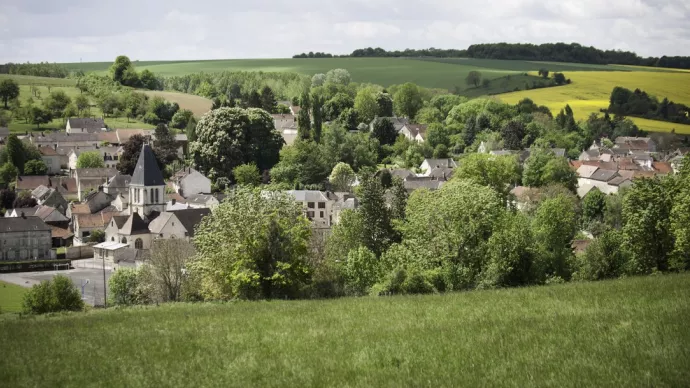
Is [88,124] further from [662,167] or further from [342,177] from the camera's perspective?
[662,167]

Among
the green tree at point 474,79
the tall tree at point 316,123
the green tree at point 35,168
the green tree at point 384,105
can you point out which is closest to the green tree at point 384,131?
the tall tree at point 316,123

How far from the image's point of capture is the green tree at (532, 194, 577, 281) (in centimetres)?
3870

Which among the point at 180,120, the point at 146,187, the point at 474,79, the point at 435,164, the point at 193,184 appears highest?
the point at 474,79

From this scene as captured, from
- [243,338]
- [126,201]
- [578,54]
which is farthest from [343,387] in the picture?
[578,54]

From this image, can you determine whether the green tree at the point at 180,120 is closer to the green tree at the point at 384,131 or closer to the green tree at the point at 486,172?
the green tree at the point at 384,131

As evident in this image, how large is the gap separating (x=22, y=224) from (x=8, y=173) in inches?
994

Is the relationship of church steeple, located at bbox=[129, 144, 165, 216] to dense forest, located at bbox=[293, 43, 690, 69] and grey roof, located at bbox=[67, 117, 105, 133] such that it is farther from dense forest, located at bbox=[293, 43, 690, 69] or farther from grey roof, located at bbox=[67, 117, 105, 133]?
dense forest, located at bbox=[293, 43, 690, 69]

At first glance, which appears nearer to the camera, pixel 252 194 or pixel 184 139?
pixel 252 194

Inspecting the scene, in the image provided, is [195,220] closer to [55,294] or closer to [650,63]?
[55,294]

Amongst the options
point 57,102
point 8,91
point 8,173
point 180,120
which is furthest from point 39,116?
point 8,173

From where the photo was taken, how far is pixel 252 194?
1336 inches

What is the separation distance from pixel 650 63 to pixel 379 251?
132 meters

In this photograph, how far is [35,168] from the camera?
99.3 m

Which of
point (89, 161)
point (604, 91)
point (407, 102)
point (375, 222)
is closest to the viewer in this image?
point (375, 222)
